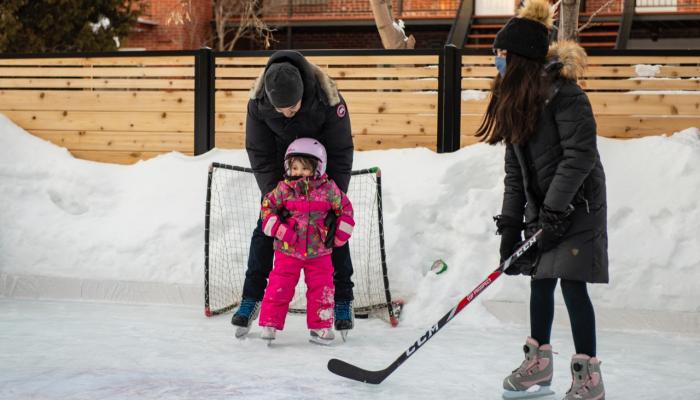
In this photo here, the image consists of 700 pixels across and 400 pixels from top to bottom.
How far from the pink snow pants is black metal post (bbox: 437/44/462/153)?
304 centimetres

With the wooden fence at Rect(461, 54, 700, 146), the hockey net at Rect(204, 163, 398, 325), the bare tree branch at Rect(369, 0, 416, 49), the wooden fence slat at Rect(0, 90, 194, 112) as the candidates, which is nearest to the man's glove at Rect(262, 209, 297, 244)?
the hockey net at Rect(204, 163, 398, 325)

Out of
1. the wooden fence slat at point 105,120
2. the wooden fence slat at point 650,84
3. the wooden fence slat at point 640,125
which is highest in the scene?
the wooden fence slat at point 650,84

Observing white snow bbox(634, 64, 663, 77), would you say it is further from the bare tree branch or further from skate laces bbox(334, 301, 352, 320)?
skate laces bbox(334, 301, 352, 320)

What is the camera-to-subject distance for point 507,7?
15.1 meters

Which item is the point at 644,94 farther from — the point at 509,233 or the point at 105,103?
the point at 105,103

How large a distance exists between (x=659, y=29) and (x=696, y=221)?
10.6 meters

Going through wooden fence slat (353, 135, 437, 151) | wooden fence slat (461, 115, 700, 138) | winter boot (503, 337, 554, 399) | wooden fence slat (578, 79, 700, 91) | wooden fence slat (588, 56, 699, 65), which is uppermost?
wooden fence slat (588, 56, 699, 65)

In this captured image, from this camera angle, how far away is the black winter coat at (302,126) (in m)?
4.17

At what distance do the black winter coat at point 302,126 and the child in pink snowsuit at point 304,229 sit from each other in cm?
10

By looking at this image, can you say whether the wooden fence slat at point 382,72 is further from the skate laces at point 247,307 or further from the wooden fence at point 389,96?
the skate laces at point 247,307

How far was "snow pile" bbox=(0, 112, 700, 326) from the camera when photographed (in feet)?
17.2

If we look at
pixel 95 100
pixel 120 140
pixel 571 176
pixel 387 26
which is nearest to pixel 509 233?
pixel 571 176

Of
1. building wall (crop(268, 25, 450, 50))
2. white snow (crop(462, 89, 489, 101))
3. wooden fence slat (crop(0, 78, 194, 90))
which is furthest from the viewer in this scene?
building wall (crop(268, 25, 450, 50))

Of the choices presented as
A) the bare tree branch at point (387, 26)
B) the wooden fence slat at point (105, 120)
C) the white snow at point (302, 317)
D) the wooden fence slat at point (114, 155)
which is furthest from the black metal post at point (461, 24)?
the white snow at point (302, 317)
